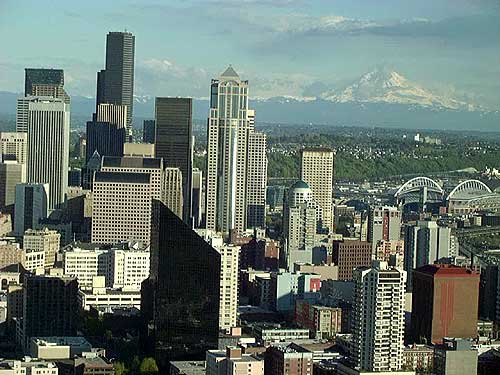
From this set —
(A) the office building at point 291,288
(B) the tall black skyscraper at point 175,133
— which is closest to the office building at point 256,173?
(B) the tall black skyscraper at point 175,133

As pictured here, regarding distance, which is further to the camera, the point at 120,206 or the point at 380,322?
the point at 120,206

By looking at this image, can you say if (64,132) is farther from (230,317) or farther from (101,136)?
(230,317)

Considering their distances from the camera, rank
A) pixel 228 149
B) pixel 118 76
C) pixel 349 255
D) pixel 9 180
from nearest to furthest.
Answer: pixel 349 255 → pixel 228 149 → pixel 9 180 → pixel 118 76

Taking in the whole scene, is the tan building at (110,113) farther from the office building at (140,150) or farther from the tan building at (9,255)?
the tan building at (9,255)

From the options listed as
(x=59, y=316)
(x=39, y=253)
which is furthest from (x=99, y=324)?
(x=39, y=253)

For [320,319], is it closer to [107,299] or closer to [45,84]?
[107,299]

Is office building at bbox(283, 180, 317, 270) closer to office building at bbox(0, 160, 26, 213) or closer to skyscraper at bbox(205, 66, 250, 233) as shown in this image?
skyscraper at bbox(205, 66, 250, 233)

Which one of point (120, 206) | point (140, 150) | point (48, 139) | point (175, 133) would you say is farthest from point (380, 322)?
point (48, 139)

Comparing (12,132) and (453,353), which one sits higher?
(12,132)
